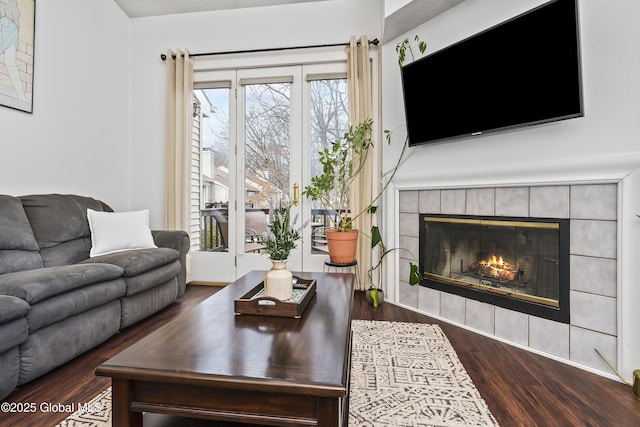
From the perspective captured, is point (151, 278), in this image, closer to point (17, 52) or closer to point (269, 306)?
point (269, 306)

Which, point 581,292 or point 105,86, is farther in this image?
point 105,86

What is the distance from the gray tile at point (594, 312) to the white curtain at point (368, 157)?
1.72 meters

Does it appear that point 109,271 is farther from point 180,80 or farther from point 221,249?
point 180,80

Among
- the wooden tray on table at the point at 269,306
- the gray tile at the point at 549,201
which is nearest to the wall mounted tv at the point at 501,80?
the gray tile at the point at 549,201

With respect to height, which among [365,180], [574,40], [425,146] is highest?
[574,40]

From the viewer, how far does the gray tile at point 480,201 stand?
7.31ft

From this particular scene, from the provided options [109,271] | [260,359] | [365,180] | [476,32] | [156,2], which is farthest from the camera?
[156,2]

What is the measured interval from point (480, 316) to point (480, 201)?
32.4 inches

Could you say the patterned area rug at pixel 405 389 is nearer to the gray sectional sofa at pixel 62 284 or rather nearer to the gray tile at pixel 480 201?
the gray sectional sofa at pixel 62 284

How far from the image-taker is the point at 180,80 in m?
3.51

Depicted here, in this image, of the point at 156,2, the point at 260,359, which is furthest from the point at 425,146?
the point at 156,2

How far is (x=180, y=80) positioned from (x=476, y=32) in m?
2.94

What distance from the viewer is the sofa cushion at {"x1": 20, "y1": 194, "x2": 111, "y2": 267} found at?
88.0 inches

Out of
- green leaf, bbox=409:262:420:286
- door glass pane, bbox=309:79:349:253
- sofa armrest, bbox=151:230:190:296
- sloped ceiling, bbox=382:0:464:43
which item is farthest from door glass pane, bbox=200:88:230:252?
green leaf, bbox=409:262:420:286
